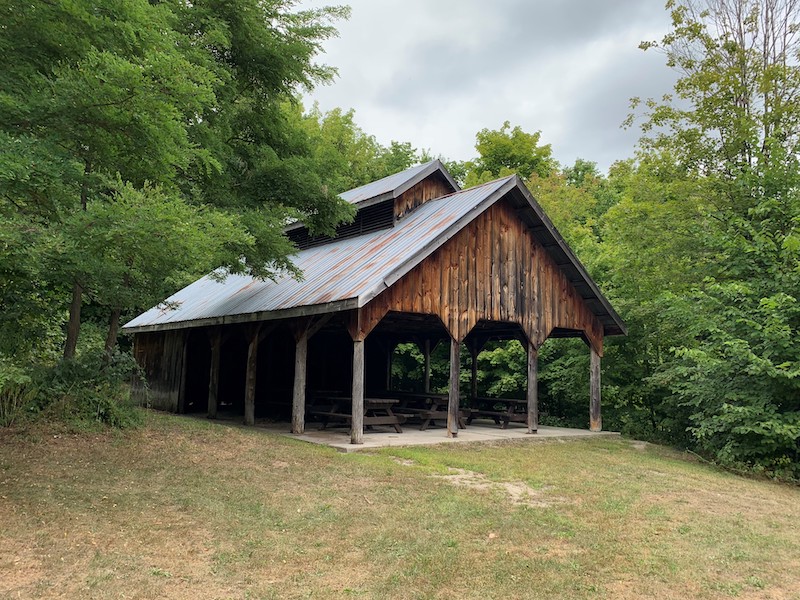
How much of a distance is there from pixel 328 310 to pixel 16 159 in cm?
602

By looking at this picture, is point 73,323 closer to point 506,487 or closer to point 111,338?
point 111,338

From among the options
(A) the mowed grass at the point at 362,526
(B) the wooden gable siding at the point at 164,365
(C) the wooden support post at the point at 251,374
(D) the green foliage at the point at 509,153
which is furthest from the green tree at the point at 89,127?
(D) the green foliage at the point at 509,153

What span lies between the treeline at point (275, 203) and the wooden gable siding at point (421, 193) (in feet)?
7.43

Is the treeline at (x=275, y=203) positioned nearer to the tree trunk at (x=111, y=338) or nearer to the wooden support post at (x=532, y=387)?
the tree trunk at (x=111, y=338)

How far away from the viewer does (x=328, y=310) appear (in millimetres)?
11016

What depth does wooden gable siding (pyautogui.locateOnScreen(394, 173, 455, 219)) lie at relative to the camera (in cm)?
1614

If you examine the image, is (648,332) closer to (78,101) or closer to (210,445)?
(210,445)

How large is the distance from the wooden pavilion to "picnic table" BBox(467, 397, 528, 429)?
0.64m

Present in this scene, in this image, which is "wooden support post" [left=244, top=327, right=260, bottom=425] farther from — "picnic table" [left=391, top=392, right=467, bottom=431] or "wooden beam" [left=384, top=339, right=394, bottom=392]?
"wooden beam" [left=384, top=339, right=394, bottom=392]

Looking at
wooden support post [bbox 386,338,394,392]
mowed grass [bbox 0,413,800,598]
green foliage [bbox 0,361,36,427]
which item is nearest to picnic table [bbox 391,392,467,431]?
wooden support post [bbox 386,338,394,392]

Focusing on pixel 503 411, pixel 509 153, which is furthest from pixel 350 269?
pixel 509 153

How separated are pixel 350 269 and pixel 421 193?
16.1ft

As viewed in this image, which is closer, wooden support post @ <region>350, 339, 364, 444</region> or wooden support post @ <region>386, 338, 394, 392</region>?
wooden support post @ <region>350, 339, 364, 444</region>

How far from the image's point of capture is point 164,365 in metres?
18.9
